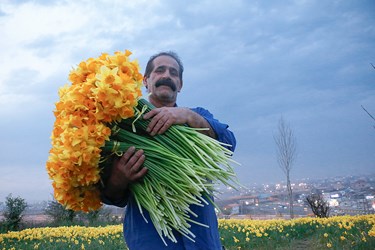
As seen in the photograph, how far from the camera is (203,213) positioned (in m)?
1.85

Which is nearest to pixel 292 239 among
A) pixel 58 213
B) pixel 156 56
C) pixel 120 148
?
pixel 156 56

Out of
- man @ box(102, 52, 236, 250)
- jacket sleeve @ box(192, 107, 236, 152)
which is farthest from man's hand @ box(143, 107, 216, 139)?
jacket sleeve @ box(192, 107, 236, 152)

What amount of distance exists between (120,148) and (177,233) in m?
0.60

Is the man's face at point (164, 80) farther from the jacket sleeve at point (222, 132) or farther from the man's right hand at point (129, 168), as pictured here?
the man's right hand at point (129, 168)

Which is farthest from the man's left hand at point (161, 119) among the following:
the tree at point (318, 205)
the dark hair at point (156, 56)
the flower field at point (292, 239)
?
the tree at point (318, 205)

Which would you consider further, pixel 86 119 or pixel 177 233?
pixel 177 233

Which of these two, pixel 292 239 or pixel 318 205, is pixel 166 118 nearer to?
pixel 292 239

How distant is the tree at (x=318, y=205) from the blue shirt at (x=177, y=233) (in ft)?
34.8

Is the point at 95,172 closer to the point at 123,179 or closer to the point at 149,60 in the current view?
the point at 123,179

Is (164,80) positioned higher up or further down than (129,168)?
higher up

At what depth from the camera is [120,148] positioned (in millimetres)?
1625

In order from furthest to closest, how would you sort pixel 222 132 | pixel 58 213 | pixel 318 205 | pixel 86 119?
pixel 58 213 < pixel 318 205 < pixel 222 132 < pixel 86 119

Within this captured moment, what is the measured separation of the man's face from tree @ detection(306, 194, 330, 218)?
10.5 meters

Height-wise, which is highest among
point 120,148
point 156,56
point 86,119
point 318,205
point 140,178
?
point 156,56
